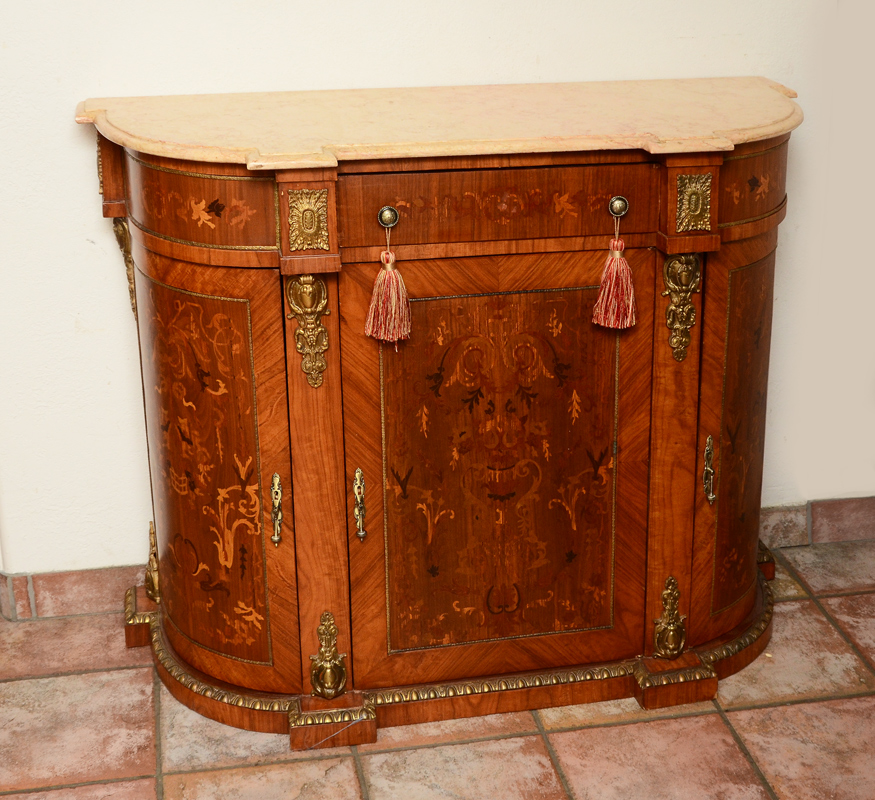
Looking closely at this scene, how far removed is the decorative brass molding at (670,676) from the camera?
2.70 m

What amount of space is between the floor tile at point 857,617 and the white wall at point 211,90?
51cm

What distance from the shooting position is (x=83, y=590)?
3086 mm

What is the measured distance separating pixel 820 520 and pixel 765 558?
0.28 metres

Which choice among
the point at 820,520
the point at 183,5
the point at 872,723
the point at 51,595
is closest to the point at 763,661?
the point at 872,723

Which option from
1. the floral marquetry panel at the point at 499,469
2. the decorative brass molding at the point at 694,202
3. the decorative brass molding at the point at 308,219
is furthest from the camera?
the floral marquetry panel at the point at 499,469

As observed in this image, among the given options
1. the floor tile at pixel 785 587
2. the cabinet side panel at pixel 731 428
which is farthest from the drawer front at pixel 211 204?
the floor tile at pixel 785 587

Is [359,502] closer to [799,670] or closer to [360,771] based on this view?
[360,771]

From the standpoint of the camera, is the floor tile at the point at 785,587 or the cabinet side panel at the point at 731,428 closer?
the cabinet side panel at the point at 731,428

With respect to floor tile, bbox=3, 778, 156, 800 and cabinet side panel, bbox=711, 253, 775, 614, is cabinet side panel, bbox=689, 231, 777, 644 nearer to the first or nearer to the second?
cabinet side panel, bbox=711, 253, 775, 614

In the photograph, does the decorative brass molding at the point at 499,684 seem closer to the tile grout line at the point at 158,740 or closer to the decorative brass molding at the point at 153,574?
the tile grout line at the point at 158,740

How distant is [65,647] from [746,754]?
63.6 inches

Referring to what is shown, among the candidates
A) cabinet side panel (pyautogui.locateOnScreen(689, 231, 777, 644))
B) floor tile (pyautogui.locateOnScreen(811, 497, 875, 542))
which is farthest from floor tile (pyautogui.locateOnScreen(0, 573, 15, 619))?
floor tile (pyautogui.locateOnScreen(811, 497, 875, 542))

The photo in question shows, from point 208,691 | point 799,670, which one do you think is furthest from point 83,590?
point 799,670

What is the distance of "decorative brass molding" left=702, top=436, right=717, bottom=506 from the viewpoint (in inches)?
103
